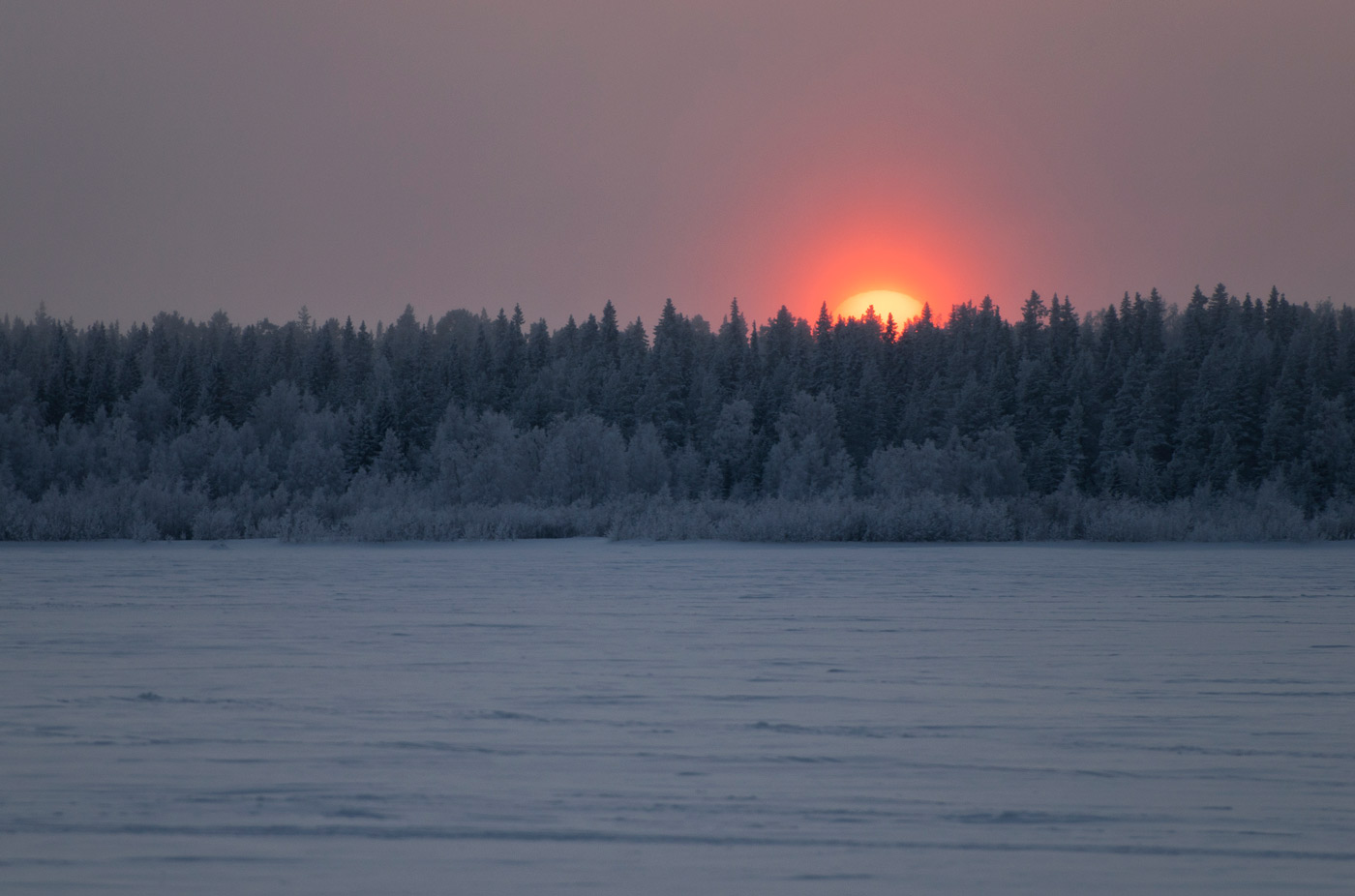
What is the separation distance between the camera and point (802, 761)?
4.28 metres

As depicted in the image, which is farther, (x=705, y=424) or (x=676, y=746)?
(x=705, y=424)

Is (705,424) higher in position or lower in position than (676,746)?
higher

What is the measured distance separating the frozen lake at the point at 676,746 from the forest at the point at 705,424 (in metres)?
11.1

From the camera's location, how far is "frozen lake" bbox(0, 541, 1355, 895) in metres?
3.26

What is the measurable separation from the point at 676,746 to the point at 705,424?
50.5 metres

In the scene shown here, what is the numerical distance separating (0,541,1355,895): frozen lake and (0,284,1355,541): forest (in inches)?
438

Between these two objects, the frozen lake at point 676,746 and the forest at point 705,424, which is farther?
the forest at point 705,424

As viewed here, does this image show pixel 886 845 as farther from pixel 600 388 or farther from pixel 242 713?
pixel 600 388

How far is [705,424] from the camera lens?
180 ft

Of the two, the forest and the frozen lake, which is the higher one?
the forest

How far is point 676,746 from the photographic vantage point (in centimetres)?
450

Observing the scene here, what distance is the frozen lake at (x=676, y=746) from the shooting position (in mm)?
3264

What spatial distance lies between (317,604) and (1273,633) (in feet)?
24.6

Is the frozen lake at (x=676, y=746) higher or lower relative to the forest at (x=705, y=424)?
lower
